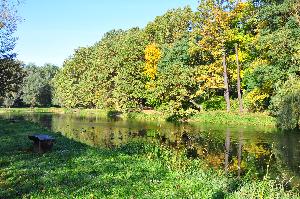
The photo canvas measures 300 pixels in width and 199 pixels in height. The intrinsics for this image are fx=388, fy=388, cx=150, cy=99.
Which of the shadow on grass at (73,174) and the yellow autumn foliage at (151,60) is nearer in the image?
the shadow on grass at (73,174)

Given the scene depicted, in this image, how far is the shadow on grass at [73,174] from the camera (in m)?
15.5

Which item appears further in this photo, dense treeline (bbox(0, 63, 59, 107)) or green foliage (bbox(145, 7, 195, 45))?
dense treeline (bbox(0, 63, 59, 107))

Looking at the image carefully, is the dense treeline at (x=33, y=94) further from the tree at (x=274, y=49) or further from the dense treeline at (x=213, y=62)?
the tree at (x=274, y=49)

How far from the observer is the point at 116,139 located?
39.9 m

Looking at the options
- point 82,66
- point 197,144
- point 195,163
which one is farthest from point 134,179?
point 82,66

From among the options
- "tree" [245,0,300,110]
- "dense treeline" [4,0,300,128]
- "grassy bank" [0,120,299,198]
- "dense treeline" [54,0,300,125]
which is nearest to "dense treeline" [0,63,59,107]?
"dense treeline" [4,0,300,128]

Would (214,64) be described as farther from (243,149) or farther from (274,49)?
(243,149)

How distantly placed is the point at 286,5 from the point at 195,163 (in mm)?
39019

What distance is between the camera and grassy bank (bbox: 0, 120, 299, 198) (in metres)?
15.1

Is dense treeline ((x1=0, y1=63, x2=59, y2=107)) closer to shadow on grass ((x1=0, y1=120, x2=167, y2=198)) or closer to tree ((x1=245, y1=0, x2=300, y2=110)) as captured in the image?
tree ((x1=245, y1=0, x2=300, y2=110))

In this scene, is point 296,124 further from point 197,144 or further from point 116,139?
point 116,139

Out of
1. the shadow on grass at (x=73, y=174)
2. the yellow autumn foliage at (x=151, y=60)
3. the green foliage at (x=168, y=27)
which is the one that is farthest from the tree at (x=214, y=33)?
the shadow on grass at (x=73, y=174)

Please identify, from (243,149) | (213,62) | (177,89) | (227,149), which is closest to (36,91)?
(213,62)

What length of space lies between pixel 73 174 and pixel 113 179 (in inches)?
88.0
